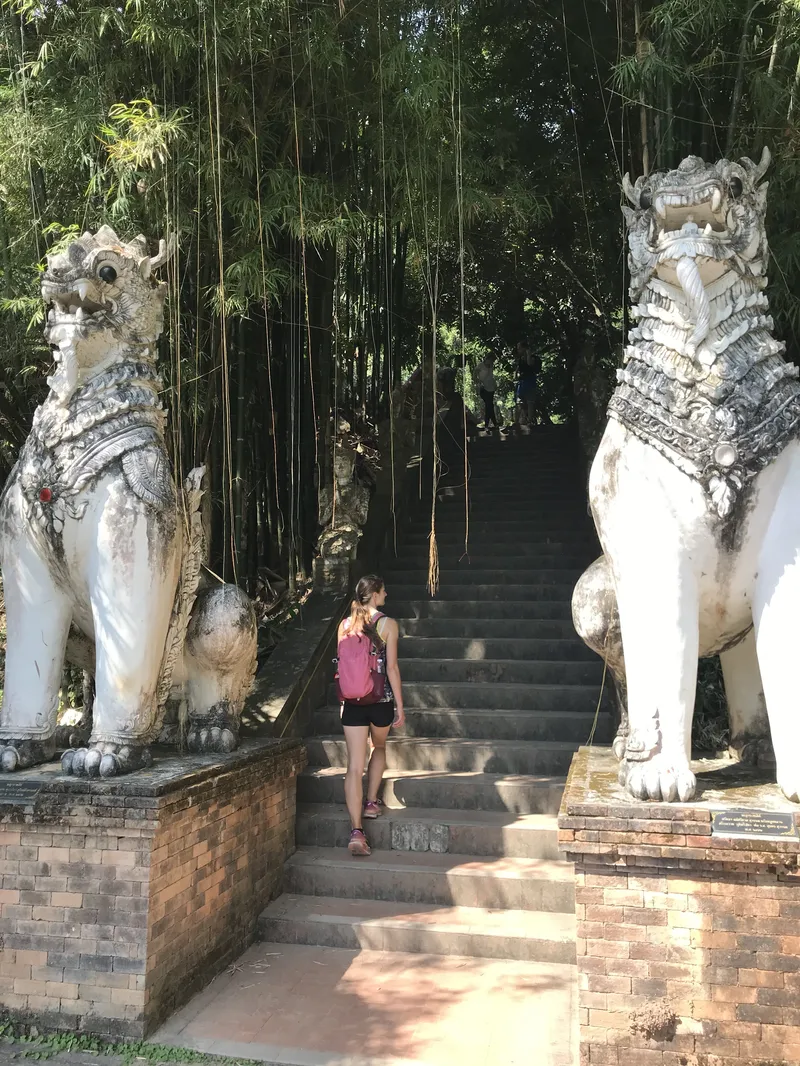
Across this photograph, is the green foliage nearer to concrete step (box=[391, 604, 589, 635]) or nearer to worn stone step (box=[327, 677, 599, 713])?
worn stone step (box=[327, 677, 599, 713])

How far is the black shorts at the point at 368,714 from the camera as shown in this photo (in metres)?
3.88

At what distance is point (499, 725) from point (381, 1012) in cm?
185

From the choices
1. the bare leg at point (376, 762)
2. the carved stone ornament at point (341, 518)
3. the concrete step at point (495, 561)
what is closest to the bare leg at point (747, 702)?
the bare leg at point (376, 762)

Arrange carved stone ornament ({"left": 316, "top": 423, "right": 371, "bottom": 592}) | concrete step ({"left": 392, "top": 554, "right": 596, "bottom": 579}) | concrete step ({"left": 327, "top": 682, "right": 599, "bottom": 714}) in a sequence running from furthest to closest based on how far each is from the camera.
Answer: concrete step ({"left": 392, "top": 554, "right": 596, "bottom": 579})
carved stone ornament ({"left": 316, "top": 423, "right": 371, "bottom": 592})
concrete step ({"left": 327, "top": 682, "right": 599, "bottom": 714})

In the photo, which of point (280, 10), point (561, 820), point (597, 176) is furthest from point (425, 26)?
Result: point (561, 820)

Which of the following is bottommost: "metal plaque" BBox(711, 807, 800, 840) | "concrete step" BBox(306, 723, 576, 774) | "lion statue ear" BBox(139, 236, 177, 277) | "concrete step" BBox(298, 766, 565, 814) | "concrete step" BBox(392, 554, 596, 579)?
"concrete step" BBox(298, 766, 565, 814)

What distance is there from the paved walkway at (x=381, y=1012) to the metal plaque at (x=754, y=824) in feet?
2.89

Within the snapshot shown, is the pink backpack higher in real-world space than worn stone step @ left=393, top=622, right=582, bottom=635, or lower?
lower

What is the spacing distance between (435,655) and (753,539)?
294 cm

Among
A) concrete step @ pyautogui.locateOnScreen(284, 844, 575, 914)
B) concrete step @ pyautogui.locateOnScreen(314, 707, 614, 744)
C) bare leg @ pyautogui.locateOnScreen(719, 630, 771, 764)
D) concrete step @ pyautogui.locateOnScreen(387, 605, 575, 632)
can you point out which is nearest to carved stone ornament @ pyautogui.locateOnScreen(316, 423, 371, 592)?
concrete step @ pyautogui.locateOnScreen(387, 605, 575, 632)

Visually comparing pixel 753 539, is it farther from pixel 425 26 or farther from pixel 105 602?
pixel 425 26

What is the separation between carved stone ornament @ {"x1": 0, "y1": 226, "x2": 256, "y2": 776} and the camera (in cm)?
296

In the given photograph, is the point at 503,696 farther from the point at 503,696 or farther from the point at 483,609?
the point at 483,609

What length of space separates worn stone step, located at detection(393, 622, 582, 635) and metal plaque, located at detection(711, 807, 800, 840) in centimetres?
289
